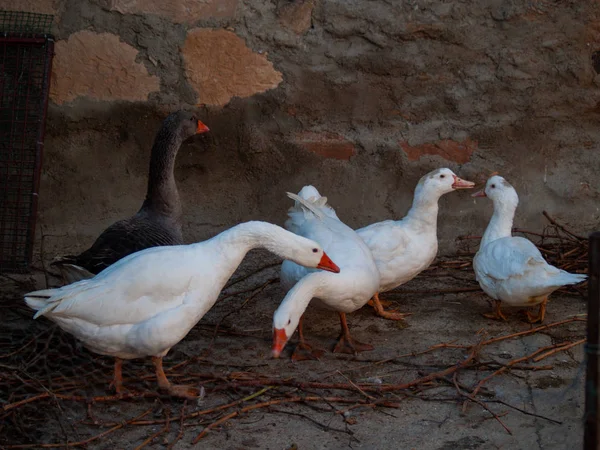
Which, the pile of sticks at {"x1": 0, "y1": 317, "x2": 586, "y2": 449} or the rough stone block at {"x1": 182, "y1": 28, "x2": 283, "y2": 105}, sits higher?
the rough stone block at {"x1": 182, "y1": 28, "x2": 283, "y2": 105}

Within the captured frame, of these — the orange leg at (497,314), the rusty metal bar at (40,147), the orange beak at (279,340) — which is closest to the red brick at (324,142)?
the orange leg at (497,314)

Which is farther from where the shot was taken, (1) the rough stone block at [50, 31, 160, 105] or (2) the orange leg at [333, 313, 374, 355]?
(1) the rough stone block at [50, 31, 160, 105]

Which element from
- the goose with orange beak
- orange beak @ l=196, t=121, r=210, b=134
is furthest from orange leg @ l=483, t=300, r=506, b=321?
orange beak @ l=196, t=121, r=210, b=134

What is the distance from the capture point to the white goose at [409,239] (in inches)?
210

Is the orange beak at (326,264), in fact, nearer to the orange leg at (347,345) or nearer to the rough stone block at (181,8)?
the orange leg at (347,345)

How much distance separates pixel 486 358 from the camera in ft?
15.3

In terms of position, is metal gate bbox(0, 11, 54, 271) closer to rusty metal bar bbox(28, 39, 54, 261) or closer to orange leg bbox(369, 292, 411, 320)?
rusty metal bar bbox(28, 39, 54, 261)

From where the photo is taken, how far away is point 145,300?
410 centimetres

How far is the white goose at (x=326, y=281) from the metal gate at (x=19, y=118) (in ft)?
5.91

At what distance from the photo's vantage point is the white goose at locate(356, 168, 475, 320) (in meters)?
5.34

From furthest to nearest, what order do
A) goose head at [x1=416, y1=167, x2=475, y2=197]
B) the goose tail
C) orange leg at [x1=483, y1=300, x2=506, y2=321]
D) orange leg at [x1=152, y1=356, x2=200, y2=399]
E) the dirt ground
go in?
1. goose head at [x1=416, y1=167, x2=475, y2=197]
2. orange leg at [x1=483, y1=300, x2=506, y2=321]
3. orange leg at [x1=152, y1=356, x2=200, y2=399]
4. the goose tail
5. the dirt ground

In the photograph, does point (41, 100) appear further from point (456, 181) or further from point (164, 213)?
point (456, 181)

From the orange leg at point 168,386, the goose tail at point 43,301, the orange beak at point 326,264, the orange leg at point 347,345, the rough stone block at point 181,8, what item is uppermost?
the rough stone block at point 181,8

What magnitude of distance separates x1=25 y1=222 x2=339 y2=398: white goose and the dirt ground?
251 mm
